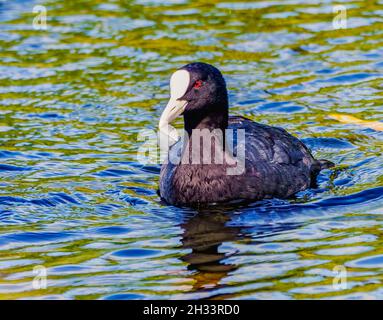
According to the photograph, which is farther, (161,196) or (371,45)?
(371,45)

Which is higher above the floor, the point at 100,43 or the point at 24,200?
the point at 100,43

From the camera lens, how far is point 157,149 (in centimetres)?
943

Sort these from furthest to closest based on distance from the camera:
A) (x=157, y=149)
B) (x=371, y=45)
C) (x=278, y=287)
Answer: (x=371, y=45)
(x=157, y=149)
(x=278, y=287)

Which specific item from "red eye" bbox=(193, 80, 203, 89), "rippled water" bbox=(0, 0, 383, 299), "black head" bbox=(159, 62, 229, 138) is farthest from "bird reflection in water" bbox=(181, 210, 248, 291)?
"red eye" bbox=(193, 80, 203, 89)

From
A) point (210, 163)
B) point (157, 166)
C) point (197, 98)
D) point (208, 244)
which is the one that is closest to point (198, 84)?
point (197, 98)

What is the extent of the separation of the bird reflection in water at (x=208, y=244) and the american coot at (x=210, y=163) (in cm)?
27

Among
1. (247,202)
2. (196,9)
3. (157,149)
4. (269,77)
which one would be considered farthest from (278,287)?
(196,9)

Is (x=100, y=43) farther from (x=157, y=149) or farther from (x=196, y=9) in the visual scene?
(x=157, y=149)

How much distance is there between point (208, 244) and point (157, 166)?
2.34 m

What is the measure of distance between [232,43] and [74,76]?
2039mm

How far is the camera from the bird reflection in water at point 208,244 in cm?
609

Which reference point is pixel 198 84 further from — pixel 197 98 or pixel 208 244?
pixel 208 244

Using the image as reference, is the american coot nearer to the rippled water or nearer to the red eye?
the red eye
